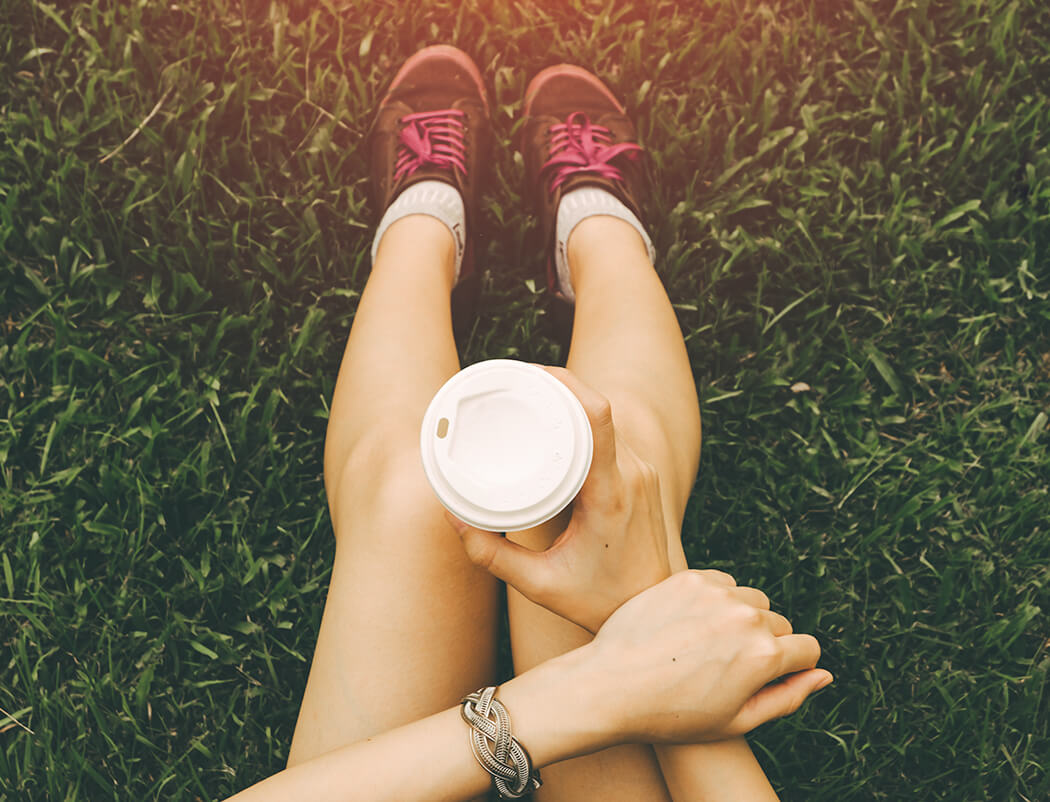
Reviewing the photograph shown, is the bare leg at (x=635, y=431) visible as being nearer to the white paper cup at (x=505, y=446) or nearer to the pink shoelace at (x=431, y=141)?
the white paper cup at (x=505, y=446)

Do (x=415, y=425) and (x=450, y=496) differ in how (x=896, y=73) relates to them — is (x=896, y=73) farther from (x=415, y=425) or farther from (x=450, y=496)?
(x=450, y=496)

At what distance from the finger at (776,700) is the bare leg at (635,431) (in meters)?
0.06

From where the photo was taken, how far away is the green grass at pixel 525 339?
2.04m

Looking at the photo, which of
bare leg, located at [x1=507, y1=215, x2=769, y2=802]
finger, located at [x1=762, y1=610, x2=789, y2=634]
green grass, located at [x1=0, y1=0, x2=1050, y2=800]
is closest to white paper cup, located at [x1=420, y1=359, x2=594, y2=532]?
bare leg, located at [x1=507, y1=215, x2=769, y2=802]

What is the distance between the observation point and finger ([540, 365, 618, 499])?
1.23m

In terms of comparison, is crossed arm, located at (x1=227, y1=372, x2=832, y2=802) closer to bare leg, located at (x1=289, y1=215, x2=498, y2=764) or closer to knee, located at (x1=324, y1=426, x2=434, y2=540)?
bare leg, located at (x1=289, y1=215, x2=498, y2=764)

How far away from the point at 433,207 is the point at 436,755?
4.84 ft

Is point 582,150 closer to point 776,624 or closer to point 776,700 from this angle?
point 776,624

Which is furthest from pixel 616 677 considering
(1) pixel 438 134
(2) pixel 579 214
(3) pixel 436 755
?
(1) pixel 438 134

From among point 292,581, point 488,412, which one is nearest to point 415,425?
point 488,412

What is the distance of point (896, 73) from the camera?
245 cm

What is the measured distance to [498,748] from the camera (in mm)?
1300

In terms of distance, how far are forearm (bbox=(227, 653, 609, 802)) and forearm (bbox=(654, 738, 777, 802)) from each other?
0.57 feet

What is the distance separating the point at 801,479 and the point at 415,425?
1.18m
